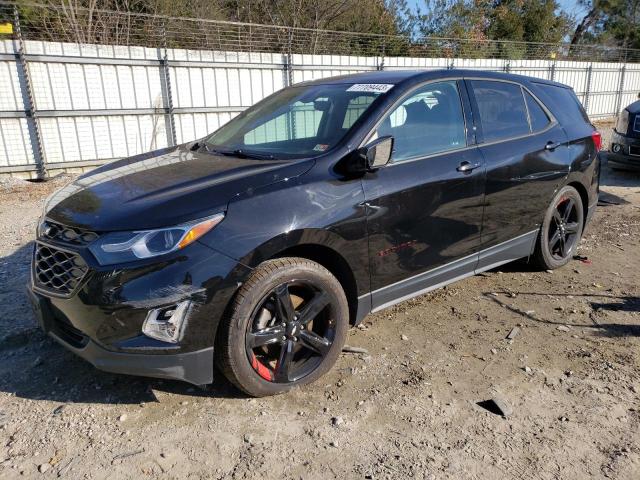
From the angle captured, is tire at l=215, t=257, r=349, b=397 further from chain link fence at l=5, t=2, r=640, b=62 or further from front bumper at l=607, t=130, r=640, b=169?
chain link fence at l=5, t=2, r=640, b=62

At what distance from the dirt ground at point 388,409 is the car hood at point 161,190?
1.05 meters

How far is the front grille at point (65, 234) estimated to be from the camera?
104 inches

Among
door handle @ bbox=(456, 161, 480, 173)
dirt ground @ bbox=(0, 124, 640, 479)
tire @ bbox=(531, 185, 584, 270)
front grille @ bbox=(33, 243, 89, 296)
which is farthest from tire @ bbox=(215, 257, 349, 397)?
tire @ bbox=(531, 185, 584, 270)

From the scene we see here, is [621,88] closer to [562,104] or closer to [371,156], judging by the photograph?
[562,104]

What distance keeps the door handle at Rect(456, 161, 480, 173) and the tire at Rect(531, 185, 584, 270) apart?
1.18 m


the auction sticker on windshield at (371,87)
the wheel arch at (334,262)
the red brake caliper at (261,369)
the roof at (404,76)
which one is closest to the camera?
the red brake caliper at (261,369)

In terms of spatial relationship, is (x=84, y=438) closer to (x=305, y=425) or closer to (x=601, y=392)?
(x=305, y=425)

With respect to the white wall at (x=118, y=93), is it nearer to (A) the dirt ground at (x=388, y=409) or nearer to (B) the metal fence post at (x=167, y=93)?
(B) the metal fence post at (x=167, y=93)

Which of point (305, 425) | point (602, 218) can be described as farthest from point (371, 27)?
point (305, 425)

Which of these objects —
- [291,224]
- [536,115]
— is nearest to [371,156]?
[291,224]

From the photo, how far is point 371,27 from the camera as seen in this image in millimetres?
20094

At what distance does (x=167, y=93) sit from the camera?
1035 centimetres

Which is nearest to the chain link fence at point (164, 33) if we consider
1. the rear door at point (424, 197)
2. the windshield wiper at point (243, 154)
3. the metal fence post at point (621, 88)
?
the windshield wiper at point (243, 154)

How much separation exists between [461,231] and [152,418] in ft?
7.70
